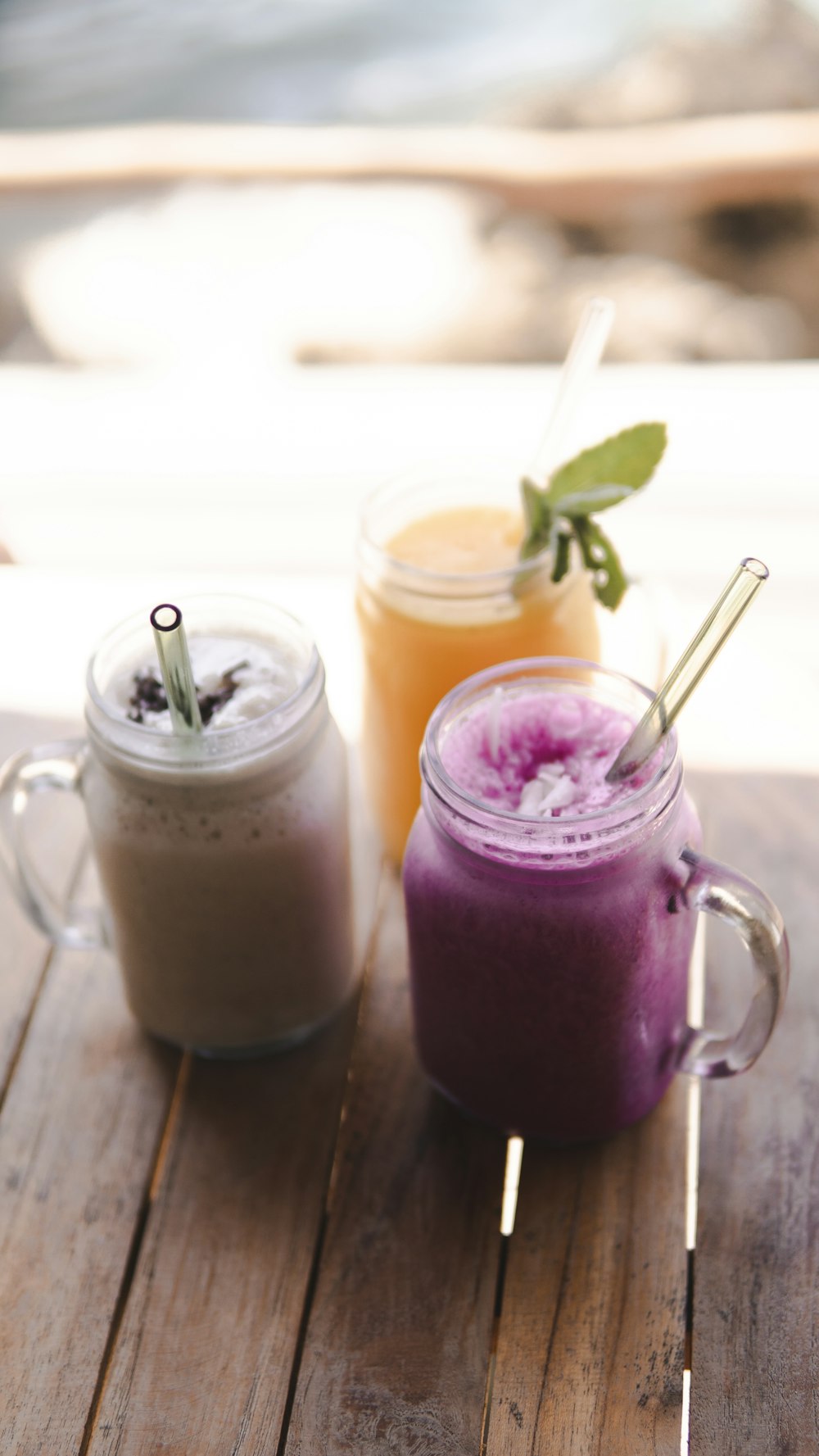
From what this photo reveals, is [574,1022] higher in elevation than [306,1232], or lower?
higher

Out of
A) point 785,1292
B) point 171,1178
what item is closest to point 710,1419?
point 785,1292

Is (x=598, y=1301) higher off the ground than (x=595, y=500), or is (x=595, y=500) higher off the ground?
(x=595, y=500)

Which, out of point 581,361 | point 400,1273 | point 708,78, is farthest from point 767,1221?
point 708,78

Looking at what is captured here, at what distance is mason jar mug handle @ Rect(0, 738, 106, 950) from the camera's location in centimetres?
81

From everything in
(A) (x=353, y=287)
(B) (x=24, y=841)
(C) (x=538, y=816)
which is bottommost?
(A) (x=353, y=287)

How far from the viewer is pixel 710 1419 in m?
0.66

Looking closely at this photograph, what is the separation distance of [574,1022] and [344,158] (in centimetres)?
173

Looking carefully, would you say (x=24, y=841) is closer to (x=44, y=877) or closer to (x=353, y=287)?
(x=44, y=877)

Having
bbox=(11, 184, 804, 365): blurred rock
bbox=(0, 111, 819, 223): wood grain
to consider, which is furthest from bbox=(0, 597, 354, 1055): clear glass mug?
bbox=(0, 111, 819, 223): wood grain

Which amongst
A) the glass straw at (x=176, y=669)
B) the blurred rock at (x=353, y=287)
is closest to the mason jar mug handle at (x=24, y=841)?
the glass straw at (x=176, y=669)

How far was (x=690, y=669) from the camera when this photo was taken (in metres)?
0.67

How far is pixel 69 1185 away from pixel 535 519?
51 centimetres

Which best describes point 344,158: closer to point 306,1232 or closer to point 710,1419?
point 306,1232

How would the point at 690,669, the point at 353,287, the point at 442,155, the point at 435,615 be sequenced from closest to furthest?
the point at 690,669
the point at 435,615
the point at 442,155
the point at 353,287
